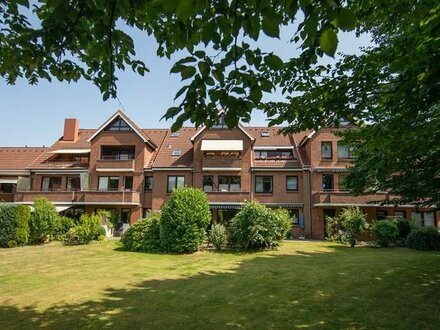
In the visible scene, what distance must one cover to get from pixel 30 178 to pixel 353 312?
3688cm

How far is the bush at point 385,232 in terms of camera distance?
78.4 feet

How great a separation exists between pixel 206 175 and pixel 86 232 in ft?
45.9

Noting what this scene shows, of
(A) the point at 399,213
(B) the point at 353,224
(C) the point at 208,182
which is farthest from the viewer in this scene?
(C) the point at 208,182

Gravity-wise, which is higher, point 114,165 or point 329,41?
point 114,165

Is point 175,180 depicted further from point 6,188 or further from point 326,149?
point 6,188

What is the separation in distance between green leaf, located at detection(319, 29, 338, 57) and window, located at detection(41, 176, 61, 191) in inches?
1534

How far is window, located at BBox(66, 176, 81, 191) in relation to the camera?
3669 centimetres

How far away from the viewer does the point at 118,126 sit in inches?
1459

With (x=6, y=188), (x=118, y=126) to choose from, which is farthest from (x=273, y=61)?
(x=6, y=188)

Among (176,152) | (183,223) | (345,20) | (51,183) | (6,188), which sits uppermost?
(176,152)

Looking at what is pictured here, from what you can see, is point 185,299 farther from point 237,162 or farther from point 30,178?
point 30,178

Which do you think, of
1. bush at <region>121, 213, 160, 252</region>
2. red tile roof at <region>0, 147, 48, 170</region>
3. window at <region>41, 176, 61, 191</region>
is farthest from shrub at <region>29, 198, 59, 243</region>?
red tile roof at <region>0, 147, 48, 170</region>

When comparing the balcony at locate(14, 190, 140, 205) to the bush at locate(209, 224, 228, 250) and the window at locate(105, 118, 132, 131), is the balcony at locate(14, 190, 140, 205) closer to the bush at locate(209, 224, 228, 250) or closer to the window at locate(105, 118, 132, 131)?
the window at locate(105, 118, 132, 131)

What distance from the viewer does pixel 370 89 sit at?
6.80 meters
